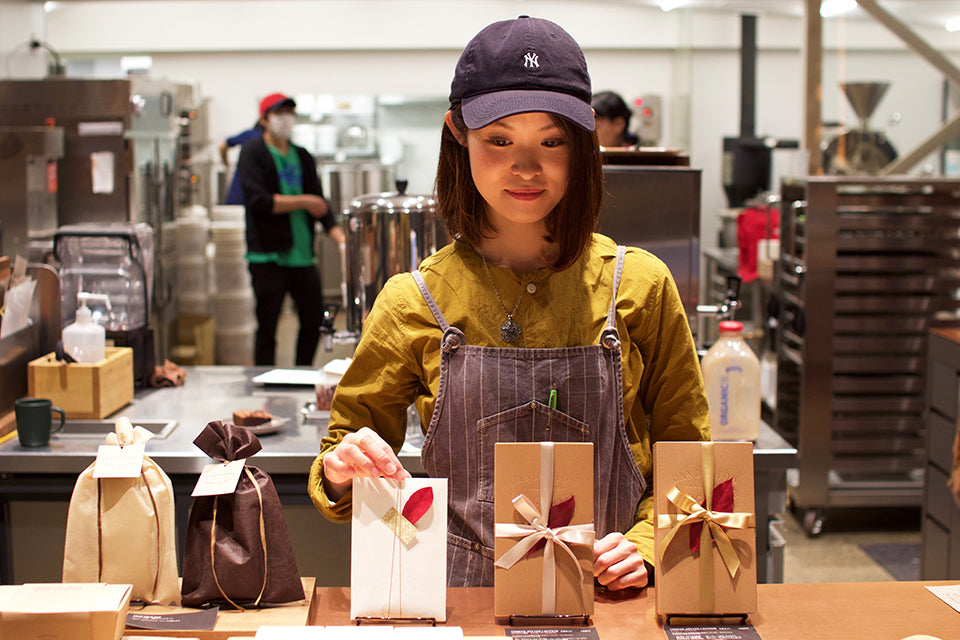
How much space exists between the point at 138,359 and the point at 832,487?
10.0 ft

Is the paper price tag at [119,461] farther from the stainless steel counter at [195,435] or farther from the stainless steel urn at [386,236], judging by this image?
the stainless steel urn at [386,236]

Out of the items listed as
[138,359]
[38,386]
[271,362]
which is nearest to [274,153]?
[271,362]

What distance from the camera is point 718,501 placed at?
1299 millimetres

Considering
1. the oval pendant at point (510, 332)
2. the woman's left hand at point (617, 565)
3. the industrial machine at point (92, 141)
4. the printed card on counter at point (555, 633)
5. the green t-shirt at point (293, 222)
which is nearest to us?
the printed card on counter at point (555, 633)

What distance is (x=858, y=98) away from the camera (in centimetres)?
557

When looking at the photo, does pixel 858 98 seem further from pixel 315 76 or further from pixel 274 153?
pixel 315 76

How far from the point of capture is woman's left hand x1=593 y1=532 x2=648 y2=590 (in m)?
1.38

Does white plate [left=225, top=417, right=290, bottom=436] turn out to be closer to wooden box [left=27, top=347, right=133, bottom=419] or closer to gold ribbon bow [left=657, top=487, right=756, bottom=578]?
wooden box [left=27, top=347, right=133, bottom=419]

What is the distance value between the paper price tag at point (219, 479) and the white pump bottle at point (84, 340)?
4.75 ft

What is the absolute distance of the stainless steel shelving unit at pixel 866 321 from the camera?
431cm

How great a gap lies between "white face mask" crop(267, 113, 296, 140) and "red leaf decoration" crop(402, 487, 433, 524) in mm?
4431

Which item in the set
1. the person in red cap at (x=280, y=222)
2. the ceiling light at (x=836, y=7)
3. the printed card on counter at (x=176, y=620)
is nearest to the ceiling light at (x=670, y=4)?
the ceiling light at (x=836, y=7)

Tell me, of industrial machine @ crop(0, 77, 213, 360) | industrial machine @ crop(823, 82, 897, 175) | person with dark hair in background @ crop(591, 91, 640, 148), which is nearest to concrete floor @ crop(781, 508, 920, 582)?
industrial machine @ crop(823, 82, 897, 175)

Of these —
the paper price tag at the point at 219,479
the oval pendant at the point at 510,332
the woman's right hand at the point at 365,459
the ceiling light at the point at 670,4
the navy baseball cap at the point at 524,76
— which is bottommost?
the paper price tag at the point at 219,479
